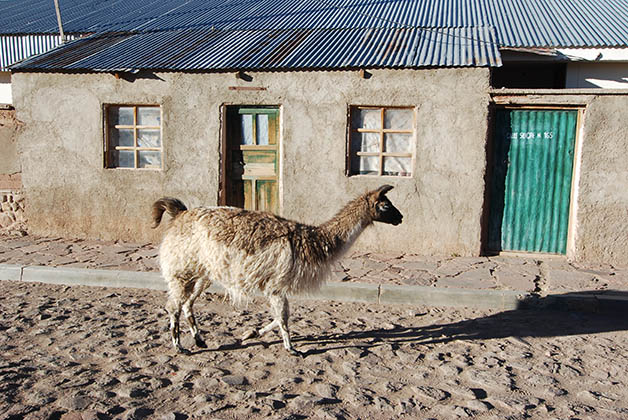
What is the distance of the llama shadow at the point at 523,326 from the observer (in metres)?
5.68

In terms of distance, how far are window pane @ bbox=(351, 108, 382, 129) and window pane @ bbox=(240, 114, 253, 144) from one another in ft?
6.13

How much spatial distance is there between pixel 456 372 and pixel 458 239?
4519mm

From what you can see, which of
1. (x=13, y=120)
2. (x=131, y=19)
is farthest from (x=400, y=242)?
(x=131, y=19)

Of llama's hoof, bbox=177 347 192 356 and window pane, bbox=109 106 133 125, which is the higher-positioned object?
window pane, bbox=109 106 133 125

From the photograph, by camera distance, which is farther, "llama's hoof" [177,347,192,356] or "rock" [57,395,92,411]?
"llama's hoof" [177,347,192,356]

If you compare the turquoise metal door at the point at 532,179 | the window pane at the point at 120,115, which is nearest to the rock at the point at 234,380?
the turquoise metal door at the point at 532,179

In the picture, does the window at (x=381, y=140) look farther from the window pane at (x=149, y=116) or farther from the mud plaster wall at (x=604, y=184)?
the window pane at (x=149, y=116)

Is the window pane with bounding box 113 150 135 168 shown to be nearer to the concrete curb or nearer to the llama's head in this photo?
the concrete curb

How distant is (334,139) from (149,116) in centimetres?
355

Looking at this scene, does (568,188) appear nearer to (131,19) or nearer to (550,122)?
(550,122)

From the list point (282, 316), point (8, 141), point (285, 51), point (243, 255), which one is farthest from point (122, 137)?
point (282, 316)

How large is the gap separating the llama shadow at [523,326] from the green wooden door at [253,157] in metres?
4.52

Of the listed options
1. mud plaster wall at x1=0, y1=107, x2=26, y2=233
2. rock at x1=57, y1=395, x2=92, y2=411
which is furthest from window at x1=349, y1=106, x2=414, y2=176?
mud plaster wall at x1=0, y1=107, x2=26, y2=233

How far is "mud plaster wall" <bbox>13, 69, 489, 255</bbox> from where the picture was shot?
9.05 metres
